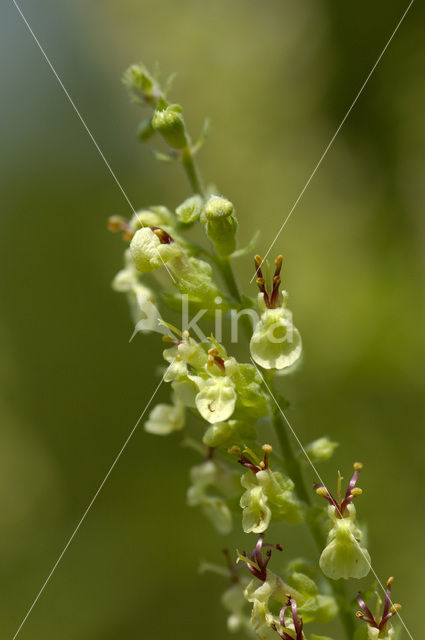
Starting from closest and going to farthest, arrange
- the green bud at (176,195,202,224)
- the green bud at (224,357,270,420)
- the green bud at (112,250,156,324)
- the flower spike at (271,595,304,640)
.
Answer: the flower spike at (271,595,304,640) < the green bud at (224,357,270,420) < the green bud at (176,195,202,224) < the green bud at (112,250,156,324)

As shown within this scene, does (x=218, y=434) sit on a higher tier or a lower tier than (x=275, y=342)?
lower

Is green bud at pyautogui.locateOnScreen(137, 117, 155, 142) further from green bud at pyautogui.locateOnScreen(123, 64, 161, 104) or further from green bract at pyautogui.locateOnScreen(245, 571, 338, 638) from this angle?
green bract at pyautogui.locateOnScreen(245, 571, 338, 638)

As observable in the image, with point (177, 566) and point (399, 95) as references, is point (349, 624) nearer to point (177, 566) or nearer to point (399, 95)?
point (177, 566)

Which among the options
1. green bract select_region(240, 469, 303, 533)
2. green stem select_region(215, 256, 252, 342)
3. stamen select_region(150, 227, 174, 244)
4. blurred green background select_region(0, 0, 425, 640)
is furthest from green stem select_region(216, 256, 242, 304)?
blurred green background select_region(0, 0, 425, 640)

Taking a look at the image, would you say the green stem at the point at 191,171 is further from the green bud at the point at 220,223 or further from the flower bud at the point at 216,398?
the flower bud at the point at 216,398

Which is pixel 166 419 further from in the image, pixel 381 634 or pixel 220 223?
pixel 381 634

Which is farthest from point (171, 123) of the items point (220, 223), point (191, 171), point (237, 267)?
point (237, 267)
